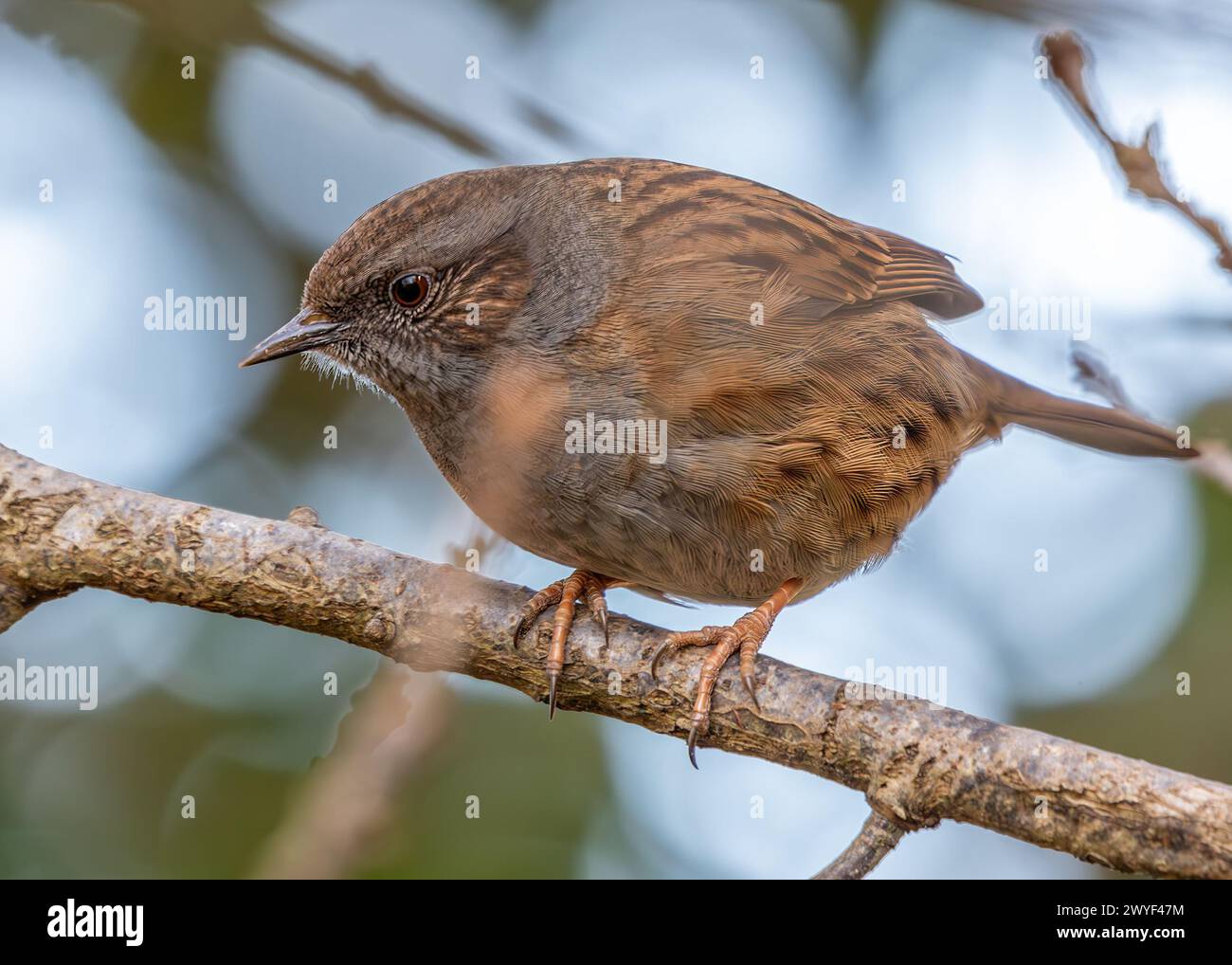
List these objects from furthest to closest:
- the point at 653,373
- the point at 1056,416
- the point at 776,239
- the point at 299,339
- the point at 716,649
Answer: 1. the point at 1056,416
2. the point at 776,239
3. the point at 299,339
4. the point at 653,373
5. the point at 716,649

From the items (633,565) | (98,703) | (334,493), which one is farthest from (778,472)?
(98,703)

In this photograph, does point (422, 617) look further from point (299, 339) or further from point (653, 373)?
point (299, 339)

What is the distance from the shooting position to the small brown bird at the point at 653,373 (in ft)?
13.9

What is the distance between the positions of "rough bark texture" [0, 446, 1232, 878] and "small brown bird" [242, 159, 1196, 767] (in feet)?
0.38

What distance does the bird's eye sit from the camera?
459 cm

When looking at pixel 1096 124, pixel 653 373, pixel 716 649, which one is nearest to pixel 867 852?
pixel 716 649

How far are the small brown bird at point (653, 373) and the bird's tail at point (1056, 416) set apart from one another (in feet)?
0.72

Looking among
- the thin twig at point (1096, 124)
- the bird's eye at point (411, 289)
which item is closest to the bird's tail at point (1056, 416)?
the thin twig at point (1096, 124)

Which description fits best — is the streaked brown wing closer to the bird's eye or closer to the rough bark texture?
the bird's eye

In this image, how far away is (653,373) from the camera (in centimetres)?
427

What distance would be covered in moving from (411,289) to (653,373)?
1.04m

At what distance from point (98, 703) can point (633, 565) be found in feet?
12.7

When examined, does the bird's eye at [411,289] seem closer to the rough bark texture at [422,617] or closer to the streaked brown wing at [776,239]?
the streaked brown wing at [776,239]
